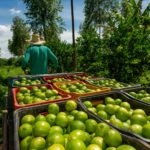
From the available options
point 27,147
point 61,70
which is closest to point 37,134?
point 27,147

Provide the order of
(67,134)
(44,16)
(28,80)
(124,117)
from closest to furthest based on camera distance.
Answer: (67,134) → (124,117) → (28,80) → (44,16)

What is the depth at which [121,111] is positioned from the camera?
3.05m

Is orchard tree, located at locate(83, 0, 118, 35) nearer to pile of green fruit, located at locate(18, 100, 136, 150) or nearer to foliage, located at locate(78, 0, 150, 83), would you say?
foliage, located at locate(78, 0, 150, 83)

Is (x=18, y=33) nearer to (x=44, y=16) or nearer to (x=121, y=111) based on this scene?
(x=44, y=16)

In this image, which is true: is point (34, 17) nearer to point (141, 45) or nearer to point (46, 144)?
point (141, 45)

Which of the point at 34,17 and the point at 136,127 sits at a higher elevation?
the point at 34,17

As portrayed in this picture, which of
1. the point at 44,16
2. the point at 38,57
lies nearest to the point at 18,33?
the point at 44,16

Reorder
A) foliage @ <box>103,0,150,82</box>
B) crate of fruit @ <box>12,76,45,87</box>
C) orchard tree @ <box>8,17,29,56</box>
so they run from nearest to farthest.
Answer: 1. crate of fruit @ <box>12,76,45,87</box>
2. foliage @ <box>103,0,150,82</box>
3. orchard tree @ <box>8,17,29,56</box>

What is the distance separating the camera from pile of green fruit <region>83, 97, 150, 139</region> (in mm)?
2504

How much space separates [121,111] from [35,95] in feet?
6.10

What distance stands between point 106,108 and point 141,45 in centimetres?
597

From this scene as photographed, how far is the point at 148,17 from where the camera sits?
10.1m

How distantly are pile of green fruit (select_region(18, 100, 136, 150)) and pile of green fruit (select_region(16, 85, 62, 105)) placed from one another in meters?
0.86

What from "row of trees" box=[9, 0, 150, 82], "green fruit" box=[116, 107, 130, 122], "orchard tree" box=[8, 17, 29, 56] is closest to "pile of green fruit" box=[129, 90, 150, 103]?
"green fruit" box=[116, 107, 130, 122]
